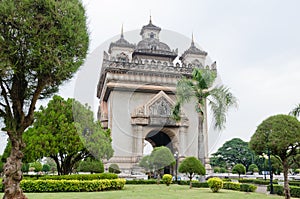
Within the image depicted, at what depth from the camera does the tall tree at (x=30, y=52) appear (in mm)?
7770

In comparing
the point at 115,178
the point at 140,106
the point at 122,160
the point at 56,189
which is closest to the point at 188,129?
the point at 140,106


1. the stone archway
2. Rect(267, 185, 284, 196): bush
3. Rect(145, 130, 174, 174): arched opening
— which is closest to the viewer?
Rect(267, 185, 284, 196): bush

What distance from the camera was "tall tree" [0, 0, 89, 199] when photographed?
25.5 feet

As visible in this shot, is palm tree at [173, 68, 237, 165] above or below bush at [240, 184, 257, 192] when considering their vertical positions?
above

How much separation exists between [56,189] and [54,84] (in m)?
7.38

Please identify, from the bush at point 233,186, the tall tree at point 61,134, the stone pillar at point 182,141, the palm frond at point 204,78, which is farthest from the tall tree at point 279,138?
the stone pillar at point 182,141

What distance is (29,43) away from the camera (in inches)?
312

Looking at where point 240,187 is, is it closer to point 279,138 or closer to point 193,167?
point 193,167

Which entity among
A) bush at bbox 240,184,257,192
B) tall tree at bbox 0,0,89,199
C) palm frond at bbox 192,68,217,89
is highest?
palm frond at bbox 192,68,217,89

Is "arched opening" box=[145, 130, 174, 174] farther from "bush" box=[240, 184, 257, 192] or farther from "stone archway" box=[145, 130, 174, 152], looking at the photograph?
"bush" box=[240, 184, 257, 192]

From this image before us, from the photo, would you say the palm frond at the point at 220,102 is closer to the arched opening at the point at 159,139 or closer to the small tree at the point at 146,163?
the small tree at the point at 146,163

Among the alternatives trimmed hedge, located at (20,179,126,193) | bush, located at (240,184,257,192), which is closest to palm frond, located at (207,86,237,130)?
bush, located at (240,184,257,192)

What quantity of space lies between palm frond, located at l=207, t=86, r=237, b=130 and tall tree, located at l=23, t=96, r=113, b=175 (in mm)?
8476

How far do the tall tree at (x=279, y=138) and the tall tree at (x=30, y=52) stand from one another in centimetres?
758
